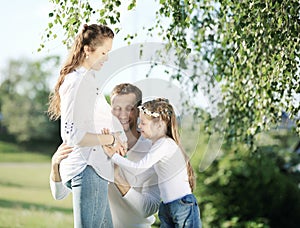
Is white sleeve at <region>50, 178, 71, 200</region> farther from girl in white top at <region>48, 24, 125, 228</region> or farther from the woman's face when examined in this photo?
the woman's face

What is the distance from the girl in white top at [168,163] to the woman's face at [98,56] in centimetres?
29

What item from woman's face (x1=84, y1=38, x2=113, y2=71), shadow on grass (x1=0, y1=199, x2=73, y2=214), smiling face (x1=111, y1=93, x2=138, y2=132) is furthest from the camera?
shadow on grass (x1=0, y1=199, x2=73, y2=214)

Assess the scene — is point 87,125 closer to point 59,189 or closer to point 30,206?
point 59,189

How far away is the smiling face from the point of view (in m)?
2.51

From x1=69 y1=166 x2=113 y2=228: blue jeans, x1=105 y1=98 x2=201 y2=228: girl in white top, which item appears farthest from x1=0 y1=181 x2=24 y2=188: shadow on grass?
x1=69 y1=166 x2=113 y2=228: blue jeans

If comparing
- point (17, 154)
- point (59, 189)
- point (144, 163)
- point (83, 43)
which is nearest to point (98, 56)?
point (83, 43)

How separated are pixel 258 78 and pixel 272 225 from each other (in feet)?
9.07

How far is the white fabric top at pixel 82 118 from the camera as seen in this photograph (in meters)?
2.30

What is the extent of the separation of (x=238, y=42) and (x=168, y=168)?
77 centimetres

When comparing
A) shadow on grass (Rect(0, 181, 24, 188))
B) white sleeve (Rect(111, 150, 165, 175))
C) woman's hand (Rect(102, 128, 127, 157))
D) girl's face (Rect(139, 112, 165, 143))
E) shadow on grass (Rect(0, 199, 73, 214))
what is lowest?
shadow on grass (Rect(0, 199, 73, 214))

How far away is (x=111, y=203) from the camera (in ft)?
8.97

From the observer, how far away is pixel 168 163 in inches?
102

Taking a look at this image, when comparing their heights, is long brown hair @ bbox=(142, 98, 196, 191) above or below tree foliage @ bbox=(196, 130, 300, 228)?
above

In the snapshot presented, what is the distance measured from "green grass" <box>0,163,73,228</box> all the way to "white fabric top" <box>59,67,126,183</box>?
17.1 ft
